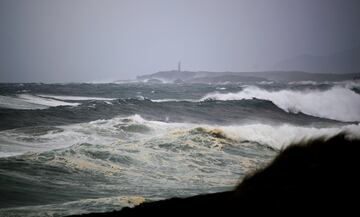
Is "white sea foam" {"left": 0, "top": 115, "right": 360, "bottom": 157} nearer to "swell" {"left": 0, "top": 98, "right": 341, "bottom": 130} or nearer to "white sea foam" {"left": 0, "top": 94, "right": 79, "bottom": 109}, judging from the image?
"swell" {"left": 0, "top": 98, "right": 341, "bottom": 130}

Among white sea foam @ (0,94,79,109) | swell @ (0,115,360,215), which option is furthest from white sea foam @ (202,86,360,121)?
white sea foam @ (0,94,79,109)

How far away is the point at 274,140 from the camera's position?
599 inches

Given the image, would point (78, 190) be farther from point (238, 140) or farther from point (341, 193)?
point (238, 140)

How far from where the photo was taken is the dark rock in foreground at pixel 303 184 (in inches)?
71.2

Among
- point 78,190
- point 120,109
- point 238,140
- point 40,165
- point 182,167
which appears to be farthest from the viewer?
point 120,109

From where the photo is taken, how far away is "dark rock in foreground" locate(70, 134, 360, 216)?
5.93 feet

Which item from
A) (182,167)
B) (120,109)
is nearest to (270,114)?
(120,109)

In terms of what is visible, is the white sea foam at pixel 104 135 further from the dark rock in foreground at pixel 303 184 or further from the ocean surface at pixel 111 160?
the dark rock in foreground at pixel 303 184

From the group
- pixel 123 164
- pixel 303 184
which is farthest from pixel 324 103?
pixel 303 184

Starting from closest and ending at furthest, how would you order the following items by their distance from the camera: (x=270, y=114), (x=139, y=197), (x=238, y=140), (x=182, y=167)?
(x=139, y=197)
(x=182, y=167)
(x=238, y=140)
(x=270, y=114)

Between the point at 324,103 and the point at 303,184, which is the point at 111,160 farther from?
the point at 324,103

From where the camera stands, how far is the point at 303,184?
1949 mm

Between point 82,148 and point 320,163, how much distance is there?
28.1ft

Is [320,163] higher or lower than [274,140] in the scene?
higher
